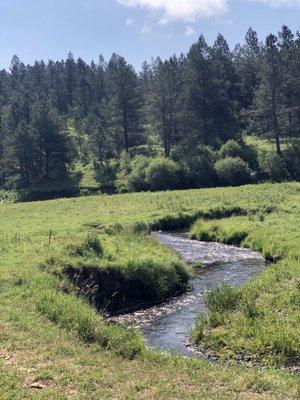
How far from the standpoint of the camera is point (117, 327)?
54.9 ft

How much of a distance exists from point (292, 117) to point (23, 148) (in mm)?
50341

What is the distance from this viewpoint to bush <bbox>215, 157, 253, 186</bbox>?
6981 cm

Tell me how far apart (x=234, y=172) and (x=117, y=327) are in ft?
181

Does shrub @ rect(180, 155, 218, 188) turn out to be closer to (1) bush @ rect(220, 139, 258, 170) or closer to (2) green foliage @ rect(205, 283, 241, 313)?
(1) bush @ rect(220, 139, 258, 170)

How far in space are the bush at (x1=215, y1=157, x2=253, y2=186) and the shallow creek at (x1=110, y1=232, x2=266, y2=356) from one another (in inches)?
1315

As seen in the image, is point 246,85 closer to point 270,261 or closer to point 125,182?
point 125,182

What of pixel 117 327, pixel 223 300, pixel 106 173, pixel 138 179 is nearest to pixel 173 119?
pixel 106 173

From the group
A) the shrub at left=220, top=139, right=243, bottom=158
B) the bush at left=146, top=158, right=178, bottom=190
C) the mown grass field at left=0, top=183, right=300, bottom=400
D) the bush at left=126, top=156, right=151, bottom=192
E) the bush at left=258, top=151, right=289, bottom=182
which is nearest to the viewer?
the mown grass field at left=0, top=183, right=300, bottom=400

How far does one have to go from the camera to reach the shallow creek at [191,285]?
61.2ft

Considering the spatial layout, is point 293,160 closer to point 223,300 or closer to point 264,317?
point 223,300

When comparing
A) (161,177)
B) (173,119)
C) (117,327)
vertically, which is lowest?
(117,327)

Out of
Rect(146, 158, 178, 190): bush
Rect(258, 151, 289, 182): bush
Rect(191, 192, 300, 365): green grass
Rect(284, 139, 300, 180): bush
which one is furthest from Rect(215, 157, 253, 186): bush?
Rect(191, 192, 300, 365): green grass

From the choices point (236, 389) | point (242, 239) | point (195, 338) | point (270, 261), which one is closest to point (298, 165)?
point (242, 239)

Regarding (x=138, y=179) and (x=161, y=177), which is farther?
(x=138, y=179)
